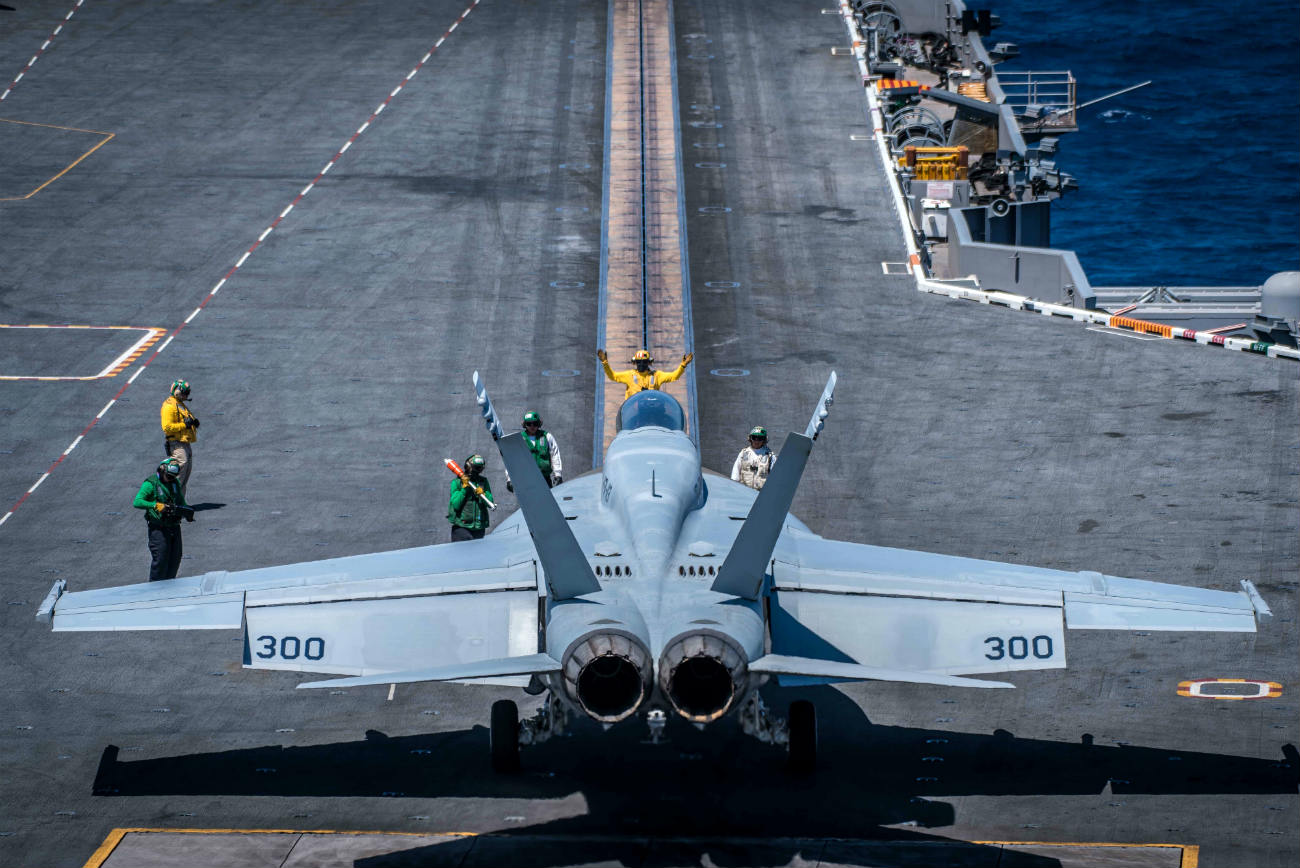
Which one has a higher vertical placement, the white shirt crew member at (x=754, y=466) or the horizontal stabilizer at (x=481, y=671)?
the horizontal stabilizer at (x=481, y=671)

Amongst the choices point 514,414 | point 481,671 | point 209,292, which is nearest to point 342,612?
point 481,671

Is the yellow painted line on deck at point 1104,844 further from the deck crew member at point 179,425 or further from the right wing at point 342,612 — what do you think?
the deck crew member at point 179,425

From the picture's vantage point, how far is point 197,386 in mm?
34438

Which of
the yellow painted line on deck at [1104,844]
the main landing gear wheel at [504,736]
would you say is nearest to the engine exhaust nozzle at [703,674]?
the main landing gear wheel at [504,736]

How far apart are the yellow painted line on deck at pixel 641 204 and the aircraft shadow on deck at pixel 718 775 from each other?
34.8ft

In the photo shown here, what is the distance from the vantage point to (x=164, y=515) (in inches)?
936

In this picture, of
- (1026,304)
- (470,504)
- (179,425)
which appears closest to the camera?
(470,504)

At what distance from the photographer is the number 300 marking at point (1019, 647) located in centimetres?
1841

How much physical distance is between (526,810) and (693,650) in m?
3.94

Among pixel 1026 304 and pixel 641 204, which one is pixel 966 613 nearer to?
pixel 1026 304

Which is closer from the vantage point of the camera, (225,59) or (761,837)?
(761,837)

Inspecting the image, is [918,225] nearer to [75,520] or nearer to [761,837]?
[75,520]

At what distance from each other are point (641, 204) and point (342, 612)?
2830 centimetres

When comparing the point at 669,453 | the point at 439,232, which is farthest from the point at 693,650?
the point at 439,232
